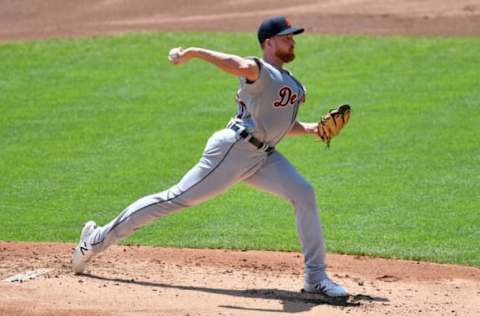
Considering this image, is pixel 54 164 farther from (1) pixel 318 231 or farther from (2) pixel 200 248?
(1) pixel 318 231

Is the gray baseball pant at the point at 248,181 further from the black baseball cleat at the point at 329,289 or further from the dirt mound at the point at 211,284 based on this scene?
the dirt mound at the point at 211,284

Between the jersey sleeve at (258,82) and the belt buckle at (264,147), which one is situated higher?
the jersey sleeve at (258,82)

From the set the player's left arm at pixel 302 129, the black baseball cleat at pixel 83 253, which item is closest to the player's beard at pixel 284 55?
the player's left arm at pixel 302 129

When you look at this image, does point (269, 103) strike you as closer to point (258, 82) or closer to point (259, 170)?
point (258, 82)

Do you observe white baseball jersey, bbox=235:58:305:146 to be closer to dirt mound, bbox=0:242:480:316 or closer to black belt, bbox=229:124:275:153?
black belt, bbox=229:124:275:153

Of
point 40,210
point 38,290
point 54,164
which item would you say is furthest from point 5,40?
point 38,290

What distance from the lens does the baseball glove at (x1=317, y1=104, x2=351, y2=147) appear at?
7305 mm

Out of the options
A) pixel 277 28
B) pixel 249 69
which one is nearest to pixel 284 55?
pixel 277 28

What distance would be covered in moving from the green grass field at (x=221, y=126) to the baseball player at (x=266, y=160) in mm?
1546

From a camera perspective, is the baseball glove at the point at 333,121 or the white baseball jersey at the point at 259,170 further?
the baseball glove at the point at 333,121

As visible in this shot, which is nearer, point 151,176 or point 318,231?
point 318,231

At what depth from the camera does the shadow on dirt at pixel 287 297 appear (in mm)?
6913

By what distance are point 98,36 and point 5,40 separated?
4.77ft

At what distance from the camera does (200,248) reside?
8.65 metres
